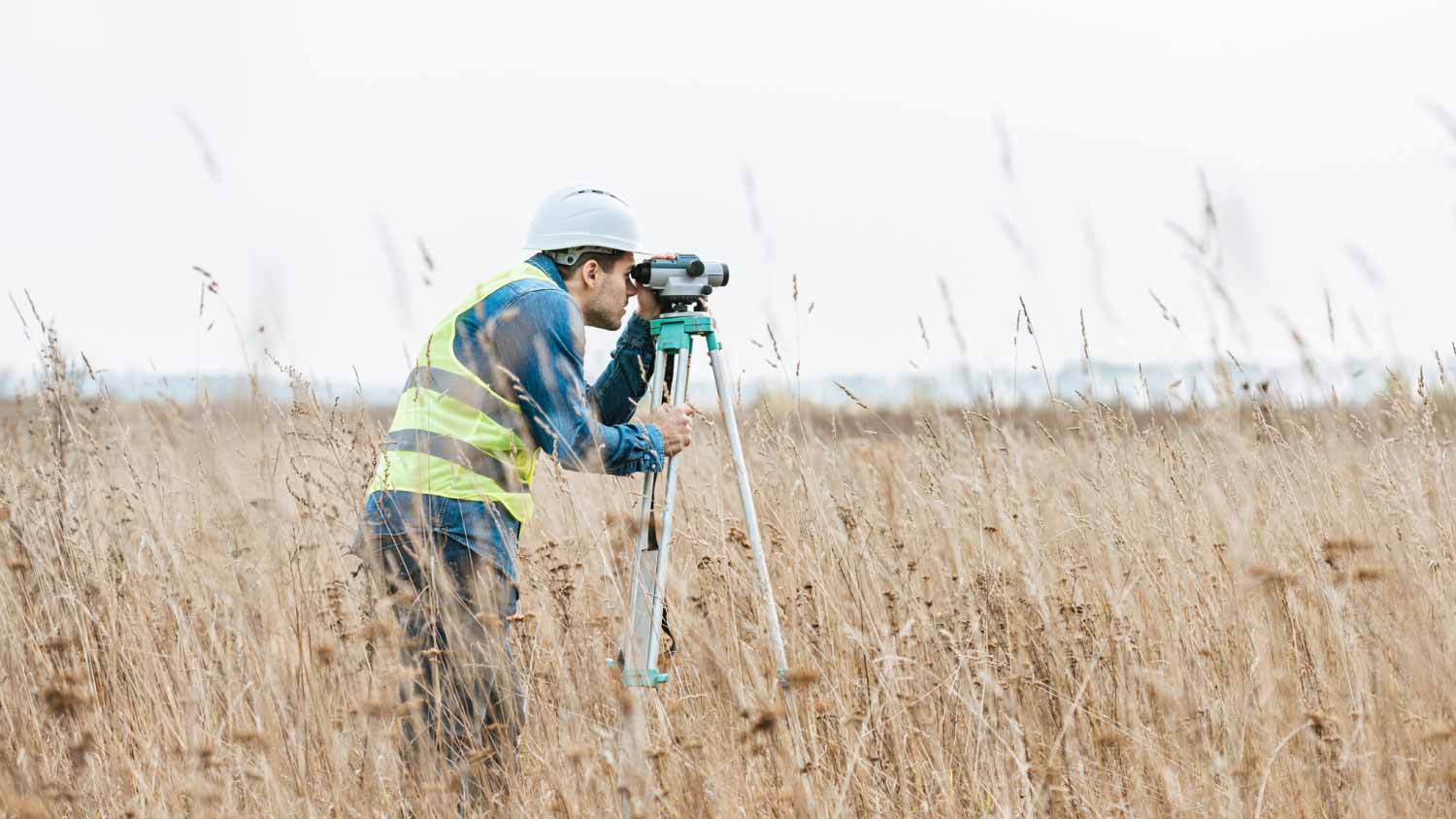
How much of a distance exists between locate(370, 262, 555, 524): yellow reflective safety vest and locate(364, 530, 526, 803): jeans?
0.15m

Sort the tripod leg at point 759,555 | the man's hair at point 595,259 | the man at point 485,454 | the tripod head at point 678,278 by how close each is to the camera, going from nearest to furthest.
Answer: the tripod leg at point 759,555
the man at point 485,454
the tripod head at point 678,278
the man's hair at point 595,259

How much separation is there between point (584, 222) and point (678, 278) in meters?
0.32

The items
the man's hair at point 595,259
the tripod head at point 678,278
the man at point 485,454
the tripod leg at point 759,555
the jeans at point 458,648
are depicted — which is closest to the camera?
the tripod leg at point 759,555

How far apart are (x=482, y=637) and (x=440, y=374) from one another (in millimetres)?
736

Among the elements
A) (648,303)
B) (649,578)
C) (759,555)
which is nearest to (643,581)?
(649,578)

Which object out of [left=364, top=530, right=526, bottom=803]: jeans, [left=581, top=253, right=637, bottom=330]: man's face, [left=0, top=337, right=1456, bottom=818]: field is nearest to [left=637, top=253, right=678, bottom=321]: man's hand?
[left=581, top=253, right=637, bottom=330]: man's face

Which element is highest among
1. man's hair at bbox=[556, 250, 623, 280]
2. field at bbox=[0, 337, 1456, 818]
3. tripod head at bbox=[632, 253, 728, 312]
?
man's hair at bbox=[556, 250, 623, 280]

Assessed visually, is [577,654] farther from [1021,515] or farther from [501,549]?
[1021,515]

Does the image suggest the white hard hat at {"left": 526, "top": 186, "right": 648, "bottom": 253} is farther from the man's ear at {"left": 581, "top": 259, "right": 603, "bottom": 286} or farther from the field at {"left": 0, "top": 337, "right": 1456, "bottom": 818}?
the field at {"left": 0, "top": 337, "right": 1456, "bottom": 818}

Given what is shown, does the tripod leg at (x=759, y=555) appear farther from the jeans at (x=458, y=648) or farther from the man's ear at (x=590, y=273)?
the jeans at (x=458, y=648)

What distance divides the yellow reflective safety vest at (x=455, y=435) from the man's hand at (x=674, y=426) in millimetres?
368

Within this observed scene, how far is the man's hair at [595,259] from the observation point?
3094mm

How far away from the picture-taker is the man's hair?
309 cm

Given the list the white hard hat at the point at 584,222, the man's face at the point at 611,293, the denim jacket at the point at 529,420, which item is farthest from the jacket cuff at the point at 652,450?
the white hard hat at the point at 584,222
